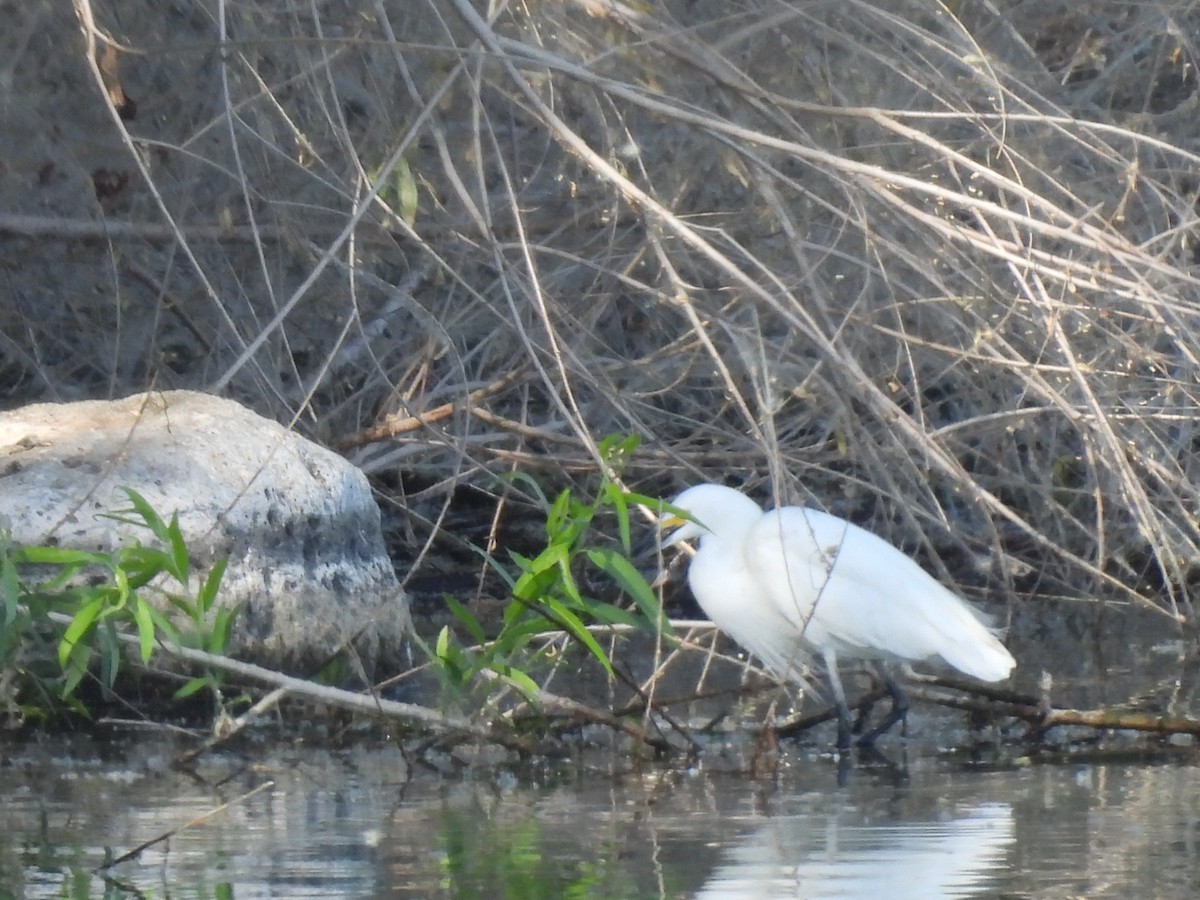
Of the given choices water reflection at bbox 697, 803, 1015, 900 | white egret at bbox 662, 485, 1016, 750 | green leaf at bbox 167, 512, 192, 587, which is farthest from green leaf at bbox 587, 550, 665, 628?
green leaf at bbox 167, 512, 192, 587

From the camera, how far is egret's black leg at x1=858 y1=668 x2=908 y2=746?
570cm

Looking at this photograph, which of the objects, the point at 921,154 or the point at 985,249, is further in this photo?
the point at 921,154

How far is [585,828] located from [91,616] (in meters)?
1.48

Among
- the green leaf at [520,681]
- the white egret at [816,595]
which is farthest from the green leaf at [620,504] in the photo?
the white egret at [816,595]

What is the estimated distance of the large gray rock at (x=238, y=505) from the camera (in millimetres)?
5977

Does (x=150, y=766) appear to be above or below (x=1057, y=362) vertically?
below

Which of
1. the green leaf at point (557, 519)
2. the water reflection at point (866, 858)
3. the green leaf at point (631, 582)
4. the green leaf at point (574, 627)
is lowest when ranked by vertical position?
the water reflection at point (866, 858)

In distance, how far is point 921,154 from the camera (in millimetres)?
6227

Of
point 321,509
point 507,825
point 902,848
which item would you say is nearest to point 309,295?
point 321,509

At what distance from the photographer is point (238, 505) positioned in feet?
20.4

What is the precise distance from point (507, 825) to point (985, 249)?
5.19ft

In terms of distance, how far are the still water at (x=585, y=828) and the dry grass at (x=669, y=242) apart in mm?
675

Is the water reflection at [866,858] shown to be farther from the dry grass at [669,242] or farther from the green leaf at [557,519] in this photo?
the green leaf at [557,519]

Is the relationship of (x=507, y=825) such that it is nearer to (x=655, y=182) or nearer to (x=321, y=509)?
(x=321, y=509)
